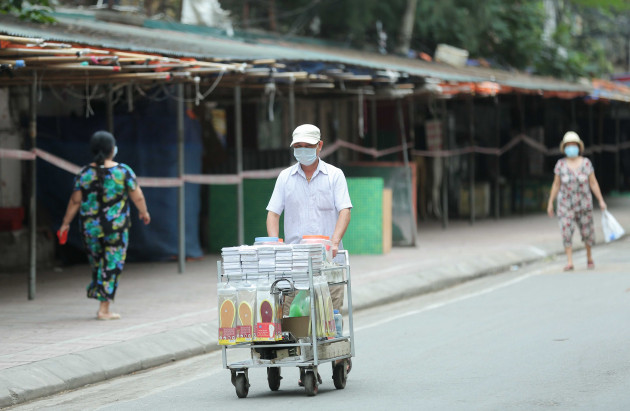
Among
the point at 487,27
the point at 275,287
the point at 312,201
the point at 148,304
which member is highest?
the point at 487,27

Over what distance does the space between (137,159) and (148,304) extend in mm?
4695

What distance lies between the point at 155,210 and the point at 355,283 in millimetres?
4141

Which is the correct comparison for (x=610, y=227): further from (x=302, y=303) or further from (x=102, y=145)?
(x=302, y=303)

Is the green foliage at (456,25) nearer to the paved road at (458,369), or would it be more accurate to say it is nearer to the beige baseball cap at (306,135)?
the paved road at (458,369)

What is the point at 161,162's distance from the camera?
17859 mm

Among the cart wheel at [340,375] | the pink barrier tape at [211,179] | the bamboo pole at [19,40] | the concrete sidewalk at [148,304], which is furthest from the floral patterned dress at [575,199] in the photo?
the cart wheel at [340,375]

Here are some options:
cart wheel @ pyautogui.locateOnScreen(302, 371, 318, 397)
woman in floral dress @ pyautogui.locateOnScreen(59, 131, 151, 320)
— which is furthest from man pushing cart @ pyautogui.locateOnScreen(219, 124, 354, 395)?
woman in floral dress @ pyautogui.locateOnScreen(59, 131, 151, 320)

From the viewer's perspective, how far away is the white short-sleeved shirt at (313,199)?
8.66 m

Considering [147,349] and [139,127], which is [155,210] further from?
[147,349]

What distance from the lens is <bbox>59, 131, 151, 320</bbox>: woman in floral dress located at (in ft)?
39.2

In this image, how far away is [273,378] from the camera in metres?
8.46

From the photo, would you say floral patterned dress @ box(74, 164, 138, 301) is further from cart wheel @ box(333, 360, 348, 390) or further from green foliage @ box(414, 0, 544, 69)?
green foliage @ box(414, 0, 544, 69)

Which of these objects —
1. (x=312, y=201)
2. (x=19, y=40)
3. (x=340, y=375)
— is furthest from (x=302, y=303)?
(x=19, y=40)

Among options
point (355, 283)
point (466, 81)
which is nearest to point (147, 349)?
point (355, 283)
